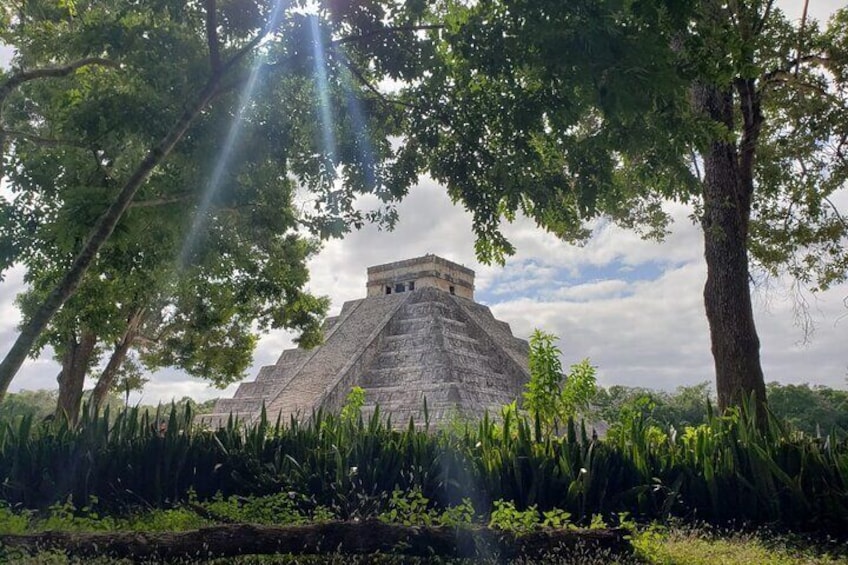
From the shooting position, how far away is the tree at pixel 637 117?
12.5 feet

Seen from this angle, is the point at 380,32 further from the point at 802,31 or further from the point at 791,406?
the point at 791,406

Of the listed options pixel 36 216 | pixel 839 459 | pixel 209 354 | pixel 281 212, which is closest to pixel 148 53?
pixel 281 212

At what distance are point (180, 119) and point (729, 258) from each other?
550cm

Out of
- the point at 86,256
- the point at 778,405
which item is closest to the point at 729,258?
the point at 86,256

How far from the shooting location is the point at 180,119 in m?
5.35

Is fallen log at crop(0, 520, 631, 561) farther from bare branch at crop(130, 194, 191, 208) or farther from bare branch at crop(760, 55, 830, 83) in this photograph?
bare branch at crop(760, 55, 830, 83)

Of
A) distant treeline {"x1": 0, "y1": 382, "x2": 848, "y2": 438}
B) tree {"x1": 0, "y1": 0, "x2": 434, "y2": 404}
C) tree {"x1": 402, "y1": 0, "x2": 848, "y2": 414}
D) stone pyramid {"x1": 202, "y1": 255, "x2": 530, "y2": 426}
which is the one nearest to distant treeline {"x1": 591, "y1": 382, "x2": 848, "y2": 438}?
distant treeline {"x1": 0, "y1": 382, "x2": 848, "y2": 438}

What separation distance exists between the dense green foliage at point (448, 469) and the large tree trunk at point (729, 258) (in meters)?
1.26

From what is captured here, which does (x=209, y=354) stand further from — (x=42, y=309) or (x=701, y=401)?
(x=701, y=401)

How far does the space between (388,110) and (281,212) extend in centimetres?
213

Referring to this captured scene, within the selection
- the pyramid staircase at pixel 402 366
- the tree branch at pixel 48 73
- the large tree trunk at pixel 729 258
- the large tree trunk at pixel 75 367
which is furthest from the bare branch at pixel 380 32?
the pyramid staircase at pixel 402 366

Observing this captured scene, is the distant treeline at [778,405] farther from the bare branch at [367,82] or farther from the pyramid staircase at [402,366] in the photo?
the bare branch at [367,82]

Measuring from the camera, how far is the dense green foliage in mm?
4590

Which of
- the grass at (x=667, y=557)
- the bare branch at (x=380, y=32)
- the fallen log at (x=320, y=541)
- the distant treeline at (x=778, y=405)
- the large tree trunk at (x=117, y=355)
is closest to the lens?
the grass at (x=667, y=557)
